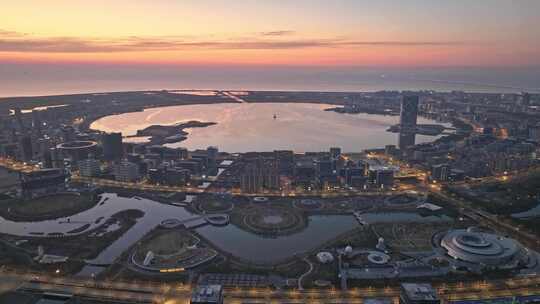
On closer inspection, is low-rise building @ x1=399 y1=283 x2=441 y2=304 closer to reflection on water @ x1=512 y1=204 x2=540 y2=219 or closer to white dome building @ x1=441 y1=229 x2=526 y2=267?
white dome building @ x1=441 y1=229 x2=526 y2=267

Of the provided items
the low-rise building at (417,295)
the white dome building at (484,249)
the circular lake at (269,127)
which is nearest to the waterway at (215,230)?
the white dome building at (484,249)

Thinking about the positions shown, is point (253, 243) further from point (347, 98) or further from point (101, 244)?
point (347, 98)

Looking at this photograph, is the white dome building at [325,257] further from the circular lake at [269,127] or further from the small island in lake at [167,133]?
the small island in lake at [167,133]

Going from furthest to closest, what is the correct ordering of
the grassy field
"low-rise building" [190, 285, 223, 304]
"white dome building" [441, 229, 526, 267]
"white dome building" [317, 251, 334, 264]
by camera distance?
the grassy field, "white dome building" [317, 251, 334, 264], "white dome building" [441, 229, 526, 267], "low-rise building" [190, 285, 223, 304]

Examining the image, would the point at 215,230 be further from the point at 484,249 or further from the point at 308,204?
the point at 484,249

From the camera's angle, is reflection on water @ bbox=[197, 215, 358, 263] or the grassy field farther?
the grassy field

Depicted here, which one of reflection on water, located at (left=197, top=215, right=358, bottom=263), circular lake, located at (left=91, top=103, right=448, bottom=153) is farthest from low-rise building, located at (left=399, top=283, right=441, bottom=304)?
circular lake, located at (left=91, top=103, right=448, bottom=153)
